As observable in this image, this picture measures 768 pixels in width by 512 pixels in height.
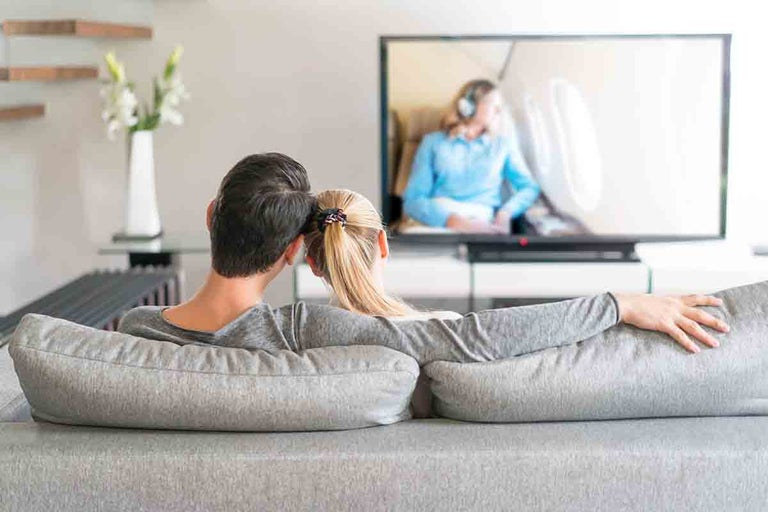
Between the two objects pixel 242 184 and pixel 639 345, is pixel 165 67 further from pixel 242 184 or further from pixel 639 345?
pixel 639 345

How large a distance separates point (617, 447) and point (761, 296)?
13.4 inches

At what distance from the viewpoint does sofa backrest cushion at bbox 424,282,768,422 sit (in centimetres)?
176

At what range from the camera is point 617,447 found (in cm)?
168

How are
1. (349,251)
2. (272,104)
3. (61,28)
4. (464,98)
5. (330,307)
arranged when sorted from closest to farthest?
(330,307)
(349,251)
(61,28)
(464,98)
(272,104)

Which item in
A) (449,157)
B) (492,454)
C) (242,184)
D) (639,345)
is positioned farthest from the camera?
(449,157)

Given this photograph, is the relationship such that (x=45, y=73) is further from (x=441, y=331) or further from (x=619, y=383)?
(x=619, y=383)

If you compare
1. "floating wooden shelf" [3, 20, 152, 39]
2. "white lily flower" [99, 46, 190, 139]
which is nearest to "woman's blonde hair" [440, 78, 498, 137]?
"white lily flower" [99, 46, 190, 139]

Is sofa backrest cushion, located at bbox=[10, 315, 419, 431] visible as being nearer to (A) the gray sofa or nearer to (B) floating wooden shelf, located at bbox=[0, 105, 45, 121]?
(A) the gray sofa

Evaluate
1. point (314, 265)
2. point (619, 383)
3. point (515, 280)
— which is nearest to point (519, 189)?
point (515, 280)

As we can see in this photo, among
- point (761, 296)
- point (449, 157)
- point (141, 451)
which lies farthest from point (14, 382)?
point (449, 157)

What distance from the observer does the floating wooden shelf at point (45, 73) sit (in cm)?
480

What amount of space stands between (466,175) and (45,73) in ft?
5.62

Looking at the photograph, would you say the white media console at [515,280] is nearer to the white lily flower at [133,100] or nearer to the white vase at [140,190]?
the white vase at [140,190]

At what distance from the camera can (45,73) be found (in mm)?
4891
